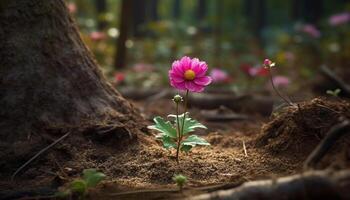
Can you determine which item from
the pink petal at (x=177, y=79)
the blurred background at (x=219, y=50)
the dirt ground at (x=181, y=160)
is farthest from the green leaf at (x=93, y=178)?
the blurred background at (x=219, y=50)

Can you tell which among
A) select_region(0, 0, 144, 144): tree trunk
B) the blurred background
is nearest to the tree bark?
the blurred background

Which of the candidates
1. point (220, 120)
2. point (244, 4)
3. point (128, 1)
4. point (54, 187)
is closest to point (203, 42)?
point (128, 1)

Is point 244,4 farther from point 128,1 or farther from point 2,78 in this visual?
point 2,78

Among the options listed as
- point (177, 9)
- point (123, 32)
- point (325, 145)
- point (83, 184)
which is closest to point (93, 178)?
point (83, 184)

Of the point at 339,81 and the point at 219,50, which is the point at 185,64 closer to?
the point at 339,81

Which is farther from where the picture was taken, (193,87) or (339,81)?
(339,81)
